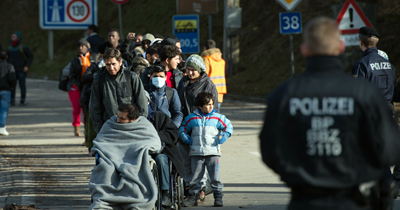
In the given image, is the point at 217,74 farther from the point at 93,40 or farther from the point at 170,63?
the point at 93,40

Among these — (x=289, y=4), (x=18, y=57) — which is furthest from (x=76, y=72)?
(x=18, y=57)

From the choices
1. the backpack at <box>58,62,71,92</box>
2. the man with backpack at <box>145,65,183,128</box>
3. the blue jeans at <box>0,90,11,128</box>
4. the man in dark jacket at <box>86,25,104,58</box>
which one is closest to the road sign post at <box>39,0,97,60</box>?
the man in dark jacket at <box>86,25,104,58</box>

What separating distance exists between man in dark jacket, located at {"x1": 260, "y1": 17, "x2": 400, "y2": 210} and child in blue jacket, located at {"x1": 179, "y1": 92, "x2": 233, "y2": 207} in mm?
3781

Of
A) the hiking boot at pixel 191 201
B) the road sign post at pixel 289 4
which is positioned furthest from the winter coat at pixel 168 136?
the road sign post at pixel 289 4

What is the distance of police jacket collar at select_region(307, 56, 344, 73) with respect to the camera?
3.08m

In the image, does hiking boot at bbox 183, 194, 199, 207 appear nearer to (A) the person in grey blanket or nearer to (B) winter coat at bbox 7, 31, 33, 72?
(A) the person in grey blanket

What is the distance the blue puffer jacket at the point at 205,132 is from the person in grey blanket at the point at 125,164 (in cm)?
70

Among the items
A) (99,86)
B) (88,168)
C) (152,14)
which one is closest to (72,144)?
(88,168)

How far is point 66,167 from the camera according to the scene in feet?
31.3

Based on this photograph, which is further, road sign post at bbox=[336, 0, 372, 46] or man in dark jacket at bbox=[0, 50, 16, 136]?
man in dark jacket at bbox=[0, 50, 16, 136]

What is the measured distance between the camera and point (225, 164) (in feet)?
31.3

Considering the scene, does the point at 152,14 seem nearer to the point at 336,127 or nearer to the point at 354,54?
the point at 354,54

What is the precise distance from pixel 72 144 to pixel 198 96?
18.1 ft

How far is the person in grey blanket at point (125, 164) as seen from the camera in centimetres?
593
